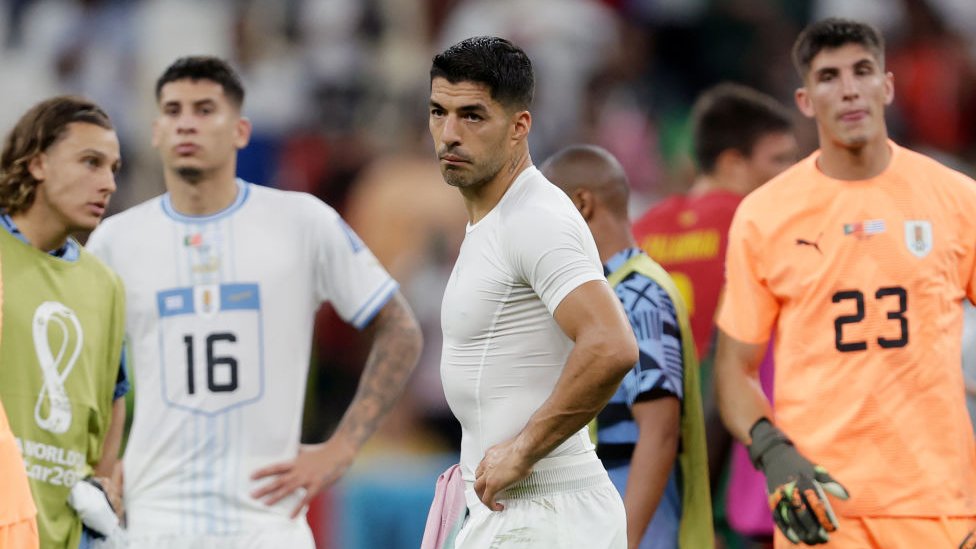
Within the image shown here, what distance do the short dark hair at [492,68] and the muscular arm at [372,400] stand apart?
6.74 feet

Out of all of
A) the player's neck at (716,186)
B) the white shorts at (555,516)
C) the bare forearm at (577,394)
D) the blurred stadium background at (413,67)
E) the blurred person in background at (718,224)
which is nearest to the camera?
the bare forearm at (577,394)

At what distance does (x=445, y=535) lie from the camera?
4.61 meters

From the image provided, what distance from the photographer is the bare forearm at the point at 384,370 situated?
635 cm

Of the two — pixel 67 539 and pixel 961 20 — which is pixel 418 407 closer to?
pixel 67 539

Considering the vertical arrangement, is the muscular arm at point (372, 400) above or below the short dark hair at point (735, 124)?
below

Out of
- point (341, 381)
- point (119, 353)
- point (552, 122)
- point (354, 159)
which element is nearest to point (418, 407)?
point (341, 381)

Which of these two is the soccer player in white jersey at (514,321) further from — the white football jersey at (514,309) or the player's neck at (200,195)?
the player's neck at (200,195)

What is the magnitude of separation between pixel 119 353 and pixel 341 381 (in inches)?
173

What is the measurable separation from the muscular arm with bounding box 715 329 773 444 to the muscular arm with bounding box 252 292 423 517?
1.27m

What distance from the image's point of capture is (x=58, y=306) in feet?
18.5

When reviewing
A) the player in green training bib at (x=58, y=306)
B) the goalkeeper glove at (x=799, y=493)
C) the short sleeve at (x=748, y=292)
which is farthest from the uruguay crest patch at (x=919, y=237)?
the player in green training bib at (x=58, y=306)

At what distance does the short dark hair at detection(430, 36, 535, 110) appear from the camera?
4445mm

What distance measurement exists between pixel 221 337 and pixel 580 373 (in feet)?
7.72

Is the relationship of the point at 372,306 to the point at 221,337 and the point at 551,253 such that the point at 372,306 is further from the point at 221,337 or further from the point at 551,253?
the point at 551,253
